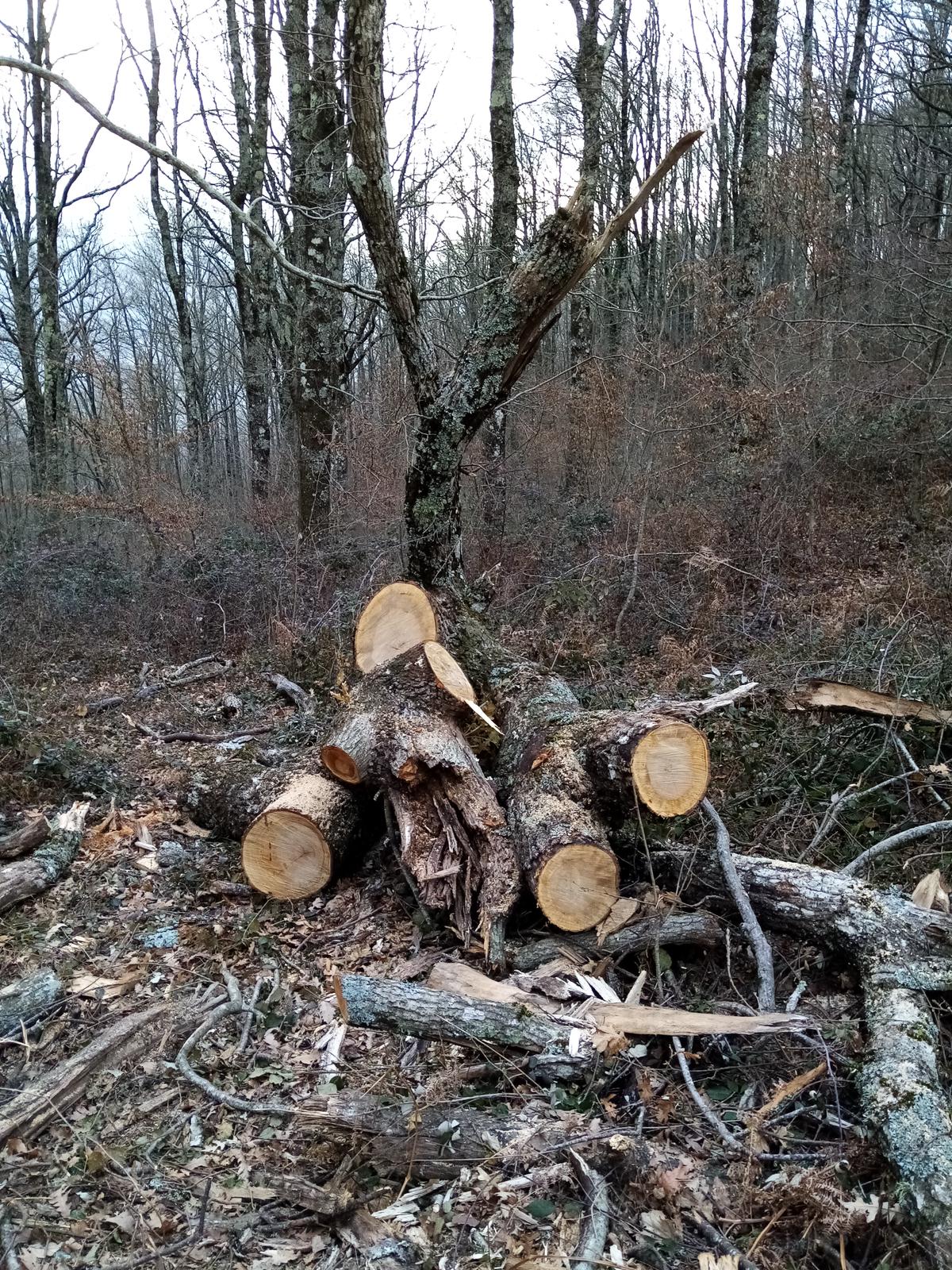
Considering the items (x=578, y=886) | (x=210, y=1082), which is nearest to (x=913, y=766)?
(x=578, y=886)

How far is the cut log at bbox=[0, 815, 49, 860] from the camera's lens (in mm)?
4336

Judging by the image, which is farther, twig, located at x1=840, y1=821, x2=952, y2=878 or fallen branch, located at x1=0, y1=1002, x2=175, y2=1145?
twig, located at x1=840, y1=821, x2=952, y2=878

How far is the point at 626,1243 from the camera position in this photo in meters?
2.25

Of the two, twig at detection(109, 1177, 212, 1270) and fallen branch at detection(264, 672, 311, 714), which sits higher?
fallen branch at detection(264, 672, 311, 714)

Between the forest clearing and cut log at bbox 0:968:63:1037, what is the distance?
12mm

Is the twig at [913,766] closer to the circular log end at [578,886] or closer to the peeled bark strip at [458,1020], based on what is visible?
the circular log end at [578,886]

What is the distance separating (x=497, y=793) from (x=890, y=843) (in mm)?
1856

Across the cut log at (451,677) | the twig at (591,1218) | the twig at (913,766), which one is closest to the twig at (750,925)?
the twig at (591,1218)

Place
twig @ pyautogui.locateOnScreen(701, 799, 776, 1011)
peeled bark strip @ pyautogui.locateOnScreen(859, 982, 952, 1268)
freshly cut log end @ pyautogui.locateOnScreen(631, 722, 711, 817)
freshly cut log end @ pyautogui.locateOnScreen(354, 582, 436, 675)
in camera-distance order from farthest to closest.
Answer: freshly cut log end @ pyautogui.locateOnScreen(354, 582, 436, 675), freshly cut log end @ pyautogui.locateOnScreen(631, 722, 711, 817), twig @ pyautogui.locateOnScreen(701, 799, 776, 1011), peeled bark strip @ pyautogui.locateOnScreen(859, 982, 952, 1268)

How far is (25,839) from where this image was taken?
4402mm

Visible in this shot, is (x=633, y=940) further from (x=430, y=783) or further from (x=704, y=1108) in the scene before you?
(x=430, y=783)

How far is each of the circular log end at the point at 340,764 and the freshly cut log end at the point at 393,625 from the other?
71cm

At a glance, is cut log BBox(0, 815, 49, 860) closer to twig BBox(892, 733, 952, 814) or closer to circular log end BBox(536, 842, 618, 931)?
circular log end BBox(536, 842, 618, 931)

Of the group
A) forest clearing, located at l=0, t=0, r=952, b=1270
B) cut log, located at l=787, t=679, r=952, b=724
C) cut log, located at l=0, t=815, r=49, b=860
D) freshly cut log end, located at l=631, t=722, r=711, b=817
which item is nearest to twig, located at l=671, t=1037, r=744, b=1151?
forest clearing, located at l=0, t=0, r=952, b=1270
